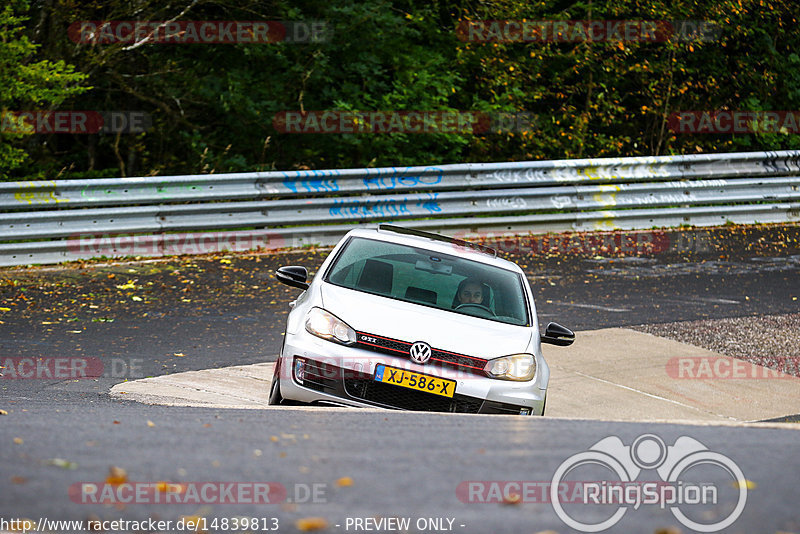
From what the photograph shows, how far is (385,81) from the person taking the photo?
18281 mm

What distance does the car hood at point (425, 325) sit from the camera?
657 centimetres

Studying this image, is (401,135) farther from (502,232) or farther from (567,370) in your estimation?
(567,370)

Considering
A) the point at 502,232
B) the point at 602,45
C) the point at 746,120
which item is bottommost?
the point at 502,232

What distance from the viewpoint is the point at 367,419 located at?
5676 mm

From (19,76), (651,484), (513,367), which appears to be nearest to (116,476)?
(651,484)

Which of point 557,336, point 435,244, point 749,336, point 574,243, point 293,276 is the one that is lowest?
point 574,243

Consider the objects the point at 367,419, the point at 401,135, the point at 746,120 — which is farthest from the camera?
the point at 746,120

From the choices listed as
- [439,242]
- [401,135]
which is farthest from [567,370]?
[401,135]

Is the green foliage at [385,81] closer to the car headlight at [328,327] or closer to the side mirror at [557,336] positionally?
the car headlight at [328,327]

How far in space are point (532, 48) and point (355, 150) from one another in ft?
16.0

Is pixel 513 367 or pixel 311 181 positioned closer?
pixel 513 367

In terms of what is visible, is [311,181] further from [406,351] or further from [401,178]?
[406,351]

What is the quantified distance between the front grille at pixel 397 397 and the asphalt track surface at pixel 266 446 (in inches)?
14.9

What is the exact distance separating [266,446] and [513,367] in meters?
2.58
